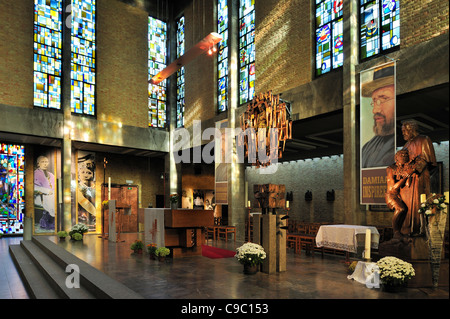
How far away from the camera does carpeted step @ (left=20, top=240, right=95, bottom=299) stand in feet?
16.6

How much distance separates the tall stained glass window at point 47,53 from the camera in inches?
526

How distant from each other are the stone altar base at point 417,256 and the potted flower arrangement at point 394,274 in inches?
14.8

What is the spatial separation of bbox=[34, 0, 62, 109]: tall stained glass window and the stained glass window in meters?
2.89

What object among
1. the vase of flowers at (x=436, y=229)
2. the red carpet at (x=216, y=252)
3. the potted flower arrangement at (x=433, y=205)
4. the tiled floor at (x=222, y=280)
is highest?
the potted flower arrangement at (x=433, y=205)

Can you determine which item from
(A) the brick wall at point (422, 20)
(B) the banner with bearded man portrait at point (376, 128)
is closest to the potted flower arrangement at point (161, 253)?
(B) the banner with bearded man portrait at point (376, 128)

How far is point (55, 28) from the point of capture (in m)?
13.8

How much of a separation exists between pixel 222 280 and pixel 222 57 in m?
10.4

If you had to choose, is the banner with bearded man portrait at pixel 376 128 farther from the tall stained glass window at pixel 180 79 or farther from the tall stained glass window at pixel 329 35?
the tall stained glass window at pixel 180 79

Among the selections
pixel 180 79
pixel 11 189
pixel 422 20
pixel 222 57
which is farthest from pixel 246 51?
pixel 11 189

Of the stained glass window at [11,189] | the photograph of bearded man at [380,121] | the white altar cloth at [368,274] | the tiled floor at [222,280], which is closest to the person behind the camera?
the tiled floor at [222,280]

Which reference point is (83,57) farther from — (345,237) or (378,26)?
(345,237)

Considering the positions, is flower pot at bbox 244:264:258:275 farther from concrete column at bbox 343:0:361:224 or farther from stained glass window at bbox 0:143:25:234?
stained glass window at bbox 0:143:25:234

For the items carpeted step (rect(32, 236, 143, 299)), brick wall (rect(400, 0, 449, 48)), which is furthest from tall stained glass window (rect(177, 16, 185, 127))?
brick wall (rect(400, 0, 449, 48))

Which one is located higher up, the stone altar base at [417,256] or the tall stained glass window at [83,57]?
the tall stained glass window at [83,57]
